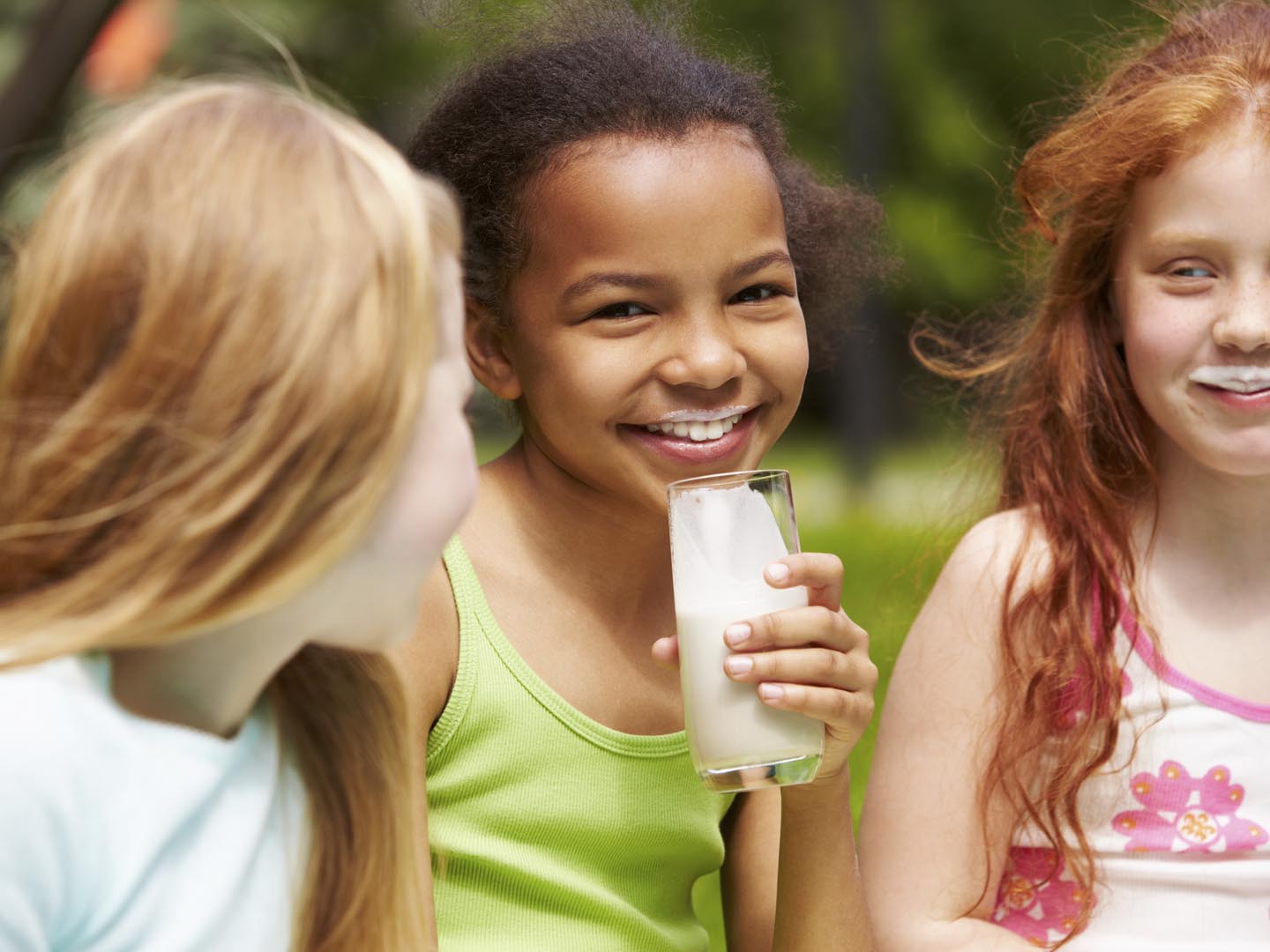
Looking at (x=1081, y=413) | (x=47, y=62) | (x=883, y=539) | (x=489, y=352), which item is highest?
(x=47, y=62)

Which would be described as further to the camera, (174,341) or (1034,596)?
(1034,596)

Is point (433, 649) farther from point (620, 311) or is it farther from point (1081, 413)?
point (1081, 413)

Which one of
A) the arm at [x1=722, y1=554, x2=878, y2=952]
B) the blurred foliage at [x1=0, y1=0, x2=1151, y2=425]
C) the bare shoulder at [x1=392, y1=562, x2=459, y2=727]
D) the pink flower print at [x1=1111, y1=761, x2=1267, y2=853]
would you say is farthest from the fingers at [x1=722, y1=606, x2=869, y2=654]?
the blurred foliage at [x1=0, y1=0, x2=1151, y2=425]

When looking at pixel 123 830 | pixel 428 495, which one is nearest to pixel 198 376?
pixel 428 495

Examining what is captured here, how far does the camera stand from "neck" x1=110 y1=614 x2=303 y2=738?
1.80 m

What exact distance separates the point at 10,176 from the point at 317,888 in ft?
19.8

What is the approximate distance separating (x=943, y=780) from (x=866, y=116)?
11602 mm

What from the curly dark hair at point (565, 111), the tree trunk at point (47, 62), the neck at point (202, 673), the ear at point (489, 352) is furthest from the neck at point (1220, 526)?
the tree trunk at point (47, 62)

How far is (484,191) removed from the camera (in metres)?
2.75

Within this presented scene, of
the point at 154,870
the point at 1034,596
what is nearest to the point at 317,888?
the point at 154,870

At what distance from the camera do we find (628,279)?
2537 millimetres

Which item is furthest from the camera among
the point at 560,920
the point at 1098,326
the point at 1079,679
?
the point at 1098,326

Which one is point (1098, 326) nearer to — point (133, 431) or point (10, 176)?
point (133, 431)

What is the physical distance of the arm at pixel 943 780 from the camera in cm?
282
